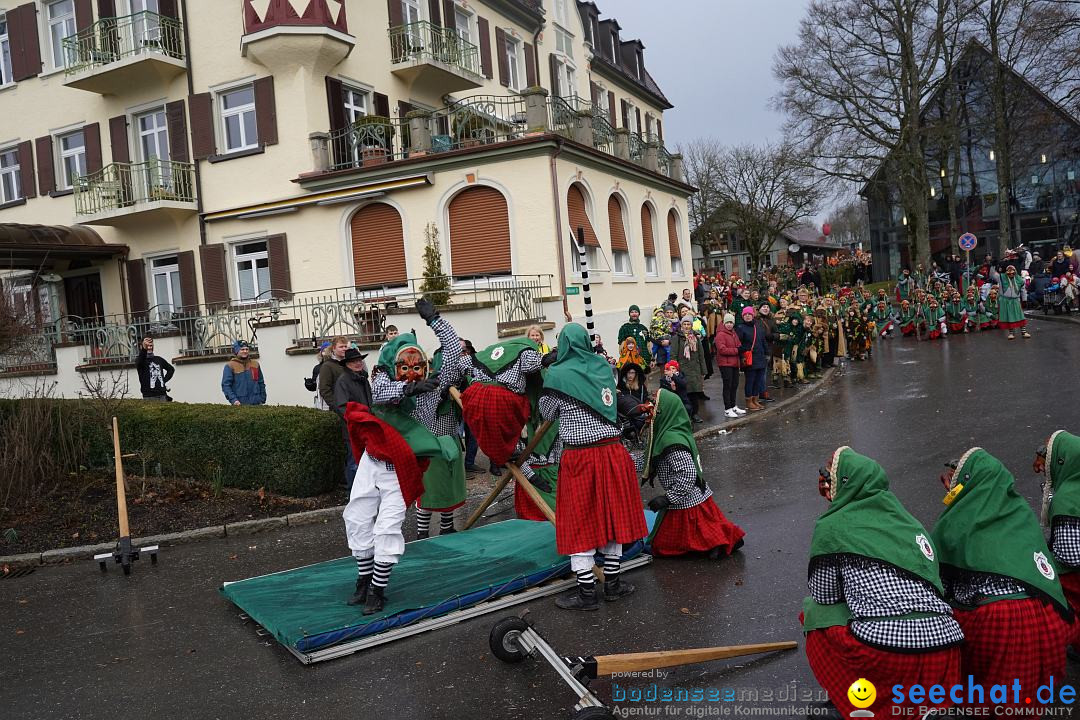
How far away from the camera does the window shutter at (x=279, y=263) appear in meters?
20.4

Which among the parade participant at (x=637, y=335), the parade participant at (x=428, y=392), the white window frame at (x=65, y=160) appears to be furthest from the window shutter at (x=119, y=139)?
the parade participant at (x=428, y=392)

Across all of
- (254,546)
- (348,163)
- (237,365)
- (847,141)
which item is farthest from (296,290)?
(847,141)

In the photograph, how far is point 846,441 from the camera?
11445mm

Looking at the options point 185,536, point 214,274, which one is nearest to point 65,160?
point 214,274

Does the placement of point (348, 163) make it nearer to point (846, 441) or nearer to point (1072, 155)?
point (846, 441)

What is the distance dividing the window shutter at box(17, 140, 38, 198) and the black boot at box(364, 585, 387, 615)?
2275 cm

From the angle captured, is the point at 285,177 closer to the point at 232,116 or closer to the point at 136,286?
the point at 232,116

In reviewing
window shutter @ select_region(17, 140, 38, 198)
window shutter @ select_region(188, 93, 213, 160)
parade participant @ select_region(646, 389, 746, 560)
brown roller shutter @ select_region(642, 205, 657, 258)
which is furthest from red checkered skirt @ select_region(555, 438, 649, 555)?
window shutter @ select_region(17, 140, 38, 198)

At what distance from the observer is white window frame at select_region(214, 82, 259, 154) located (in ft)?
67.6

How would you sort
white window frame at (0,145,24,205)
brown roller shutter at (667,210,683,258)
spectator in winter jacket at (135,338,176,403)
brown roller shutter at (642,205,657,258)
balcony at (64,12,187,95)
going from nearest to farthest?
spectator in winter jacket at (135,338,176,403), balcony at (64,12,187,95), white window frame at (0,145,24,205), brown roller shutter at (642,205,657,258), brown roller shutter at (667,210,683,258)

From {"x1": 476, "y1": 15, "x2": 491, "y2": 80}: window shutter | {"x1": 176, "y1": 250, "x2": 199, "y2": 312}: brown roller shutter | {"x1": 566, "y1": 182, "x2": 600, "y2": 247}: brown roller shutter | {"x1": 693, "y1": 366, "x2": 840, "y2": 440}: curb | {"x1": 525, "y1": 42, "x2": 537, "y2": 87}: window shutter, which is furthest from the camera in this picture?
{"x1": 525, "y1": 42, "x2": 537, "y2": 87}: window shutter

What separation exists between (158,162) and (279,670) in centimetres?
1909

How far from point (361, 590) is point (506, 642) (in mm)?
1499

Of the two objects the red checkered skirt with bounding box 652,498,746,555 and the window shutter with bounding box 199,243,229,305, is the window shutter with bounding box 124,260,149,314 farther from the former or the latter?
the red checkered skirt with bounding box 652,498,746,555
